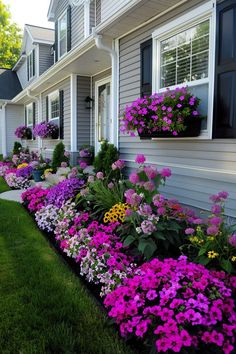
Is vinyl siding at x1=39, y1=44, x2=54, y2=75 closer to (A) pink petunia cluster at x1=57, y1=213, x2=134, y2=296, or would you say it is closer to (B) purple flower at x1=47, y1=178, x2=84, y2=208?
(B) purple flower at x1=47, y1=178, x2=84, y2=208

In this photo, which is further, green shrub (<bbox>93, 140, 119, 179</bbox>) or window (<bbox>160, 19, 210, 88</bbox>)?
green shrub (<bbox>93, 140, 119, 179</bbox>)

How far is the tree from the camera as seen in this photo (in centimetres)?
2847

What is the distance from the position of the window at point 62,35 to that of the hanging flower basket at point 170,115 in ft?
23.8

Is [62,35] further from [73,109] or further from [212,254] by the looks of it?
[212,254]

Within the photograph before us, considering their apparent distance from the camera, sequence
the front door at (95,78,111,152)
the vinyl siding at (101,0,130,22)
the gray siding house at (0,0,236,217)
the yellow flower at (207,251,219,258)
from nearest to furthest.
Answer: the yellow flower at (207,251,219,258)
the gray siding house at (0,0,236,217)
the vinyl siding at (101,0,130,22)
the front door at (95,78,111,152)

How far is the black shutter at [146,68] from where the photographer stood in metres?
4.71

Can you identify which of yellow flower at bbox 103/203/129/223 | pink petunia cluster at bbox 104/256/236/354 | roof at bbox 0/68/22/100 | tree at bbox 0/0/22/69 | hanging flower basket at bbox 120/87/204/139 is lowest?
pink petunia cluster at bbox 104/256/236/354

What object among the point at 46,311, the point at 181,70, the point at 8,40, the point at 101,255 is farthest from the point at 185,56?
the point at 8,40

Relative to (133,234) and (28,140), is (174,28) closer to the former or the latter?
(133,234)

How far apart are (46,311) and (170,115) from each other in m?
2.45

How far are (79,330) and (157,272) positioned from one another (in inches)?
26.8

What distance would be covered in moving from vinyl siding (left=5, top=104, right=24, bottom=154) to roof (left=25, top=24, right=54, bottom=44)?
3.87 meters

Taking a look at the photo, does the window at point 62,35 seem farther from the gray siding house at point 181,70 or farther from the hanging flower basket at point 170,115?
the hanging flower basket at point 170,115

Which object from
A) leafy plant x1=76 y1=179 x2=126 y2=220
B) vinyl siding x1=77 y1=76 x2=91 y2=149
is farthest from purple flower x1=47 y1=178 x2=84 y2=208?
vinyl siding x1=77 y1=76 x2=91 y2=149
